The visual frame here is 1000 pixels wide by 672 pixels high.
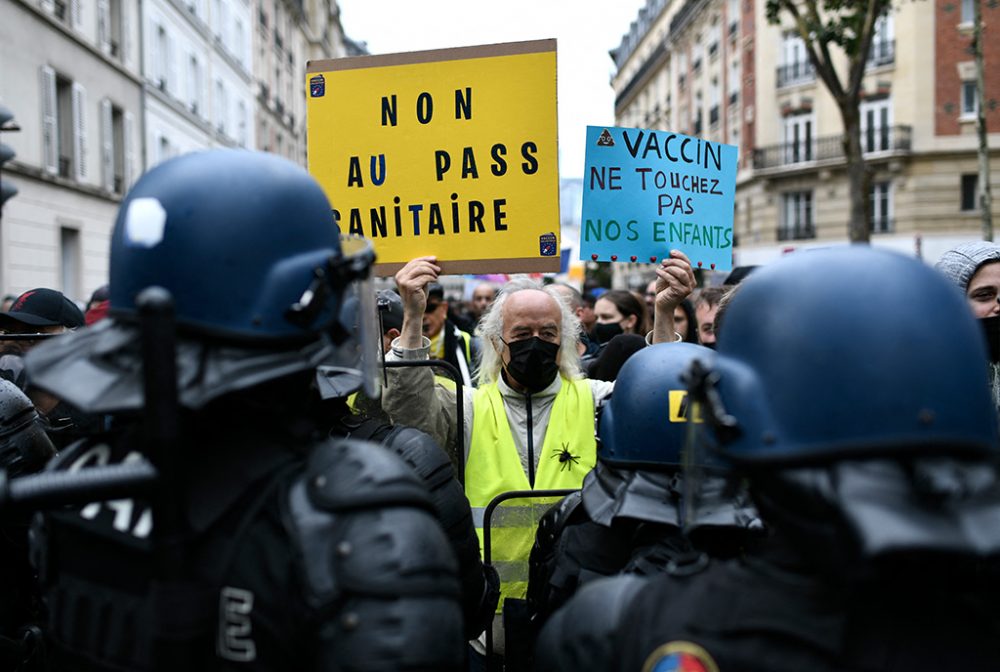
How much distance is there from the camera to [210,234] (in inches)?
59.4

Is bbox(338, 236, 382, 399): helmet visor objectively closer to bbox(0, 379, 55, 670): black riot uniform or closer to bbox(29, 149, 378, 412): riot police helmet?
bbox(29, 149, 378, 412): riot police helmet

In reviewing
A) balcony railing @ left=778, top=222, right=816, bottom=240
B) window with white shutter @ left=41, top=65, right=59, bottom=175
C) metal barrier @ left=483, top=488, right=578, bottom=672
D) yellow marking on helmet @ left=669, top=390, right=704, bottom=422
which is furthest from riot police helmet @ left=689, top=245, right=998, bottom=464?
balcony railing @ left=778, top=222, right=816, bottom=240

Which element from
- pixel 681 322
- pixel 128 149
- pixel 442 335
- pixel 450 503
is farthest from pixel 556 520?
pixel 128 149

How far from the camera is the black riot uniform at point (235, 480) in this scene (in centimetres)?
133

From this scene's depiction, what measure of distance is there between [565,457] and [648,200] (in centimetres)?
122

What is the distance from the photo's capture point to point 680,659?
1348 millimetres

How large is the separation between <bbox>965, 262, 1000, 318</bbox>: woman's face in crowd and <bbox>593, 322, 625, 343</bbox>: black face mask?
3008 mm

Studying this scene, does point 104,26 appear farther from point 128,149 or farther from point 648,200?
point 648,200

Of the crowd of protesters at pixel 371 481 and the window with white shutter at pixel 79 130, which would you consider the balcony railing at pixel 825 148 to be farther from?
the crowd of protesters at pixel 371 481

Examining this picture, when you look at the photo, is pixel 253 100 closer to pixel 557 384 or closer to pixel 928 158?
pixel 928 158

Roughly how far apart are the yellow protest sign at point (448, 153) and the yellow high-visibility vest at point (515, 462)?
0.53 m

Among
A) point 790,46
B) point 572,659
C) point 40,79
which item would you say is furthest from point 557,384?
point 790,46

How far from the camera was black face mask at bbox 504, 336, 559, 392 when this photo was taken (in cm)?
362

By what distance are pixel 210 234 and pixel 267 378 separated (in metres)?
0.25
